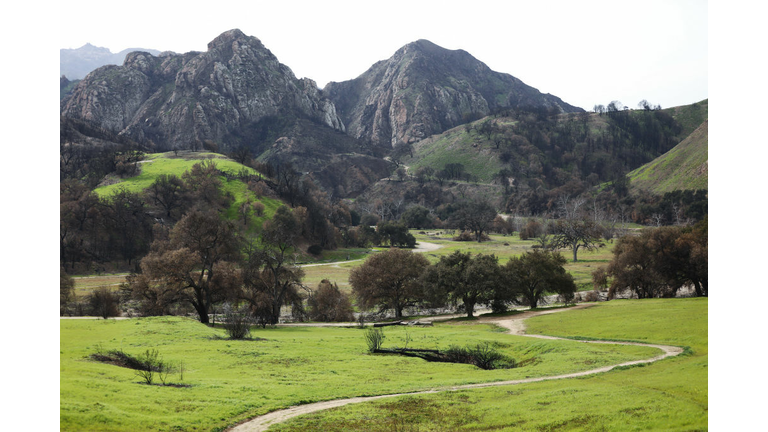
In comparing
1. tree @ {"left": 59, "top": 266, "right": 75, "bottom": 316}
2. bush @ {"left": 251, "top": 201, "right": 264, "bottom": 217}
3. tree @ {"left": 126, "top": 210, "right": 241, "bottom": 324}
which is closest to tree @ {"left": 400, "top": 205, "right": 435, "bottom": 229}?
bush @ {"left": 251, "top": 201, "right": 264, "bottom": 217}

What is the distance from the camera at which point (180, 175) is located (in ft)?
466

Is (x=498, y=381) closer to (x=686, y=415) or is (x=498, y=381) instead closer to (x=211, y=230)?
(x=686, y=415)

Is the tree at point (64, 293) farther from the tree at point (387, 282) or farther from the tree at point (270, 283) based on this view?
the tree at point (387, 282)

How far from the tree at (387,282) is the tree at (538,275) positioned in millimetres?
12801

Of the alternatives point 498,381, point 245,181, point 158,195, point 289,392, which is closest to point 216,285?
point 289,392

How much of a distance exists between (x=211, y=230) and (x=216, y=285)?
25.9ft

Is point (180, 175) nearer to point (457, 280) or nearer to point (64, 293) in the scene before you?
point (64, 293)

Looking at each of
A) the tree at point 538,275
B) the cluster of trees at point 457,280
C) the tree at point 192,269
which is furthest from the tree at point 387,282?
the tree at point 192,269

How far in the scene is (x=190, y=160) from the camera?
6383 inches

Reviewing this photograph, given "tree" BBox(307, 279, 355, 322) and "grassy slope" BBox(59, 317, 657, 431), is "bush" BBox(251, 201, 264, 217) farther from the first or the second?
"grassy slope" BBox(59, 317, 657, 431)

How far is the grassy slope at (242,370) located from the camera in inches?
661

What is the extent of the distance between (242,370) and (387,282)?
1415 inches

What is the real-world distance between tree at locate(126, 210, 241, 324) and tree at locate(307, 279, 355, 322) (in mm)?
11289

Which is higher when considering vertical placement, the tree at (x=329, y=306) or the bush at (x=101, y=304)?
the bush at (x=101, y=304)
